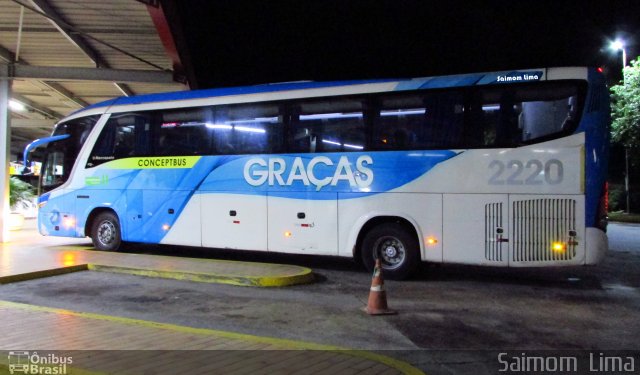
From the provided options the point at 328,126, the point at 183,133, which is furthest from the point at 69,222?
the point at 328,126

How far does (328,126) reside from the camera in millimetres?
→ 9617

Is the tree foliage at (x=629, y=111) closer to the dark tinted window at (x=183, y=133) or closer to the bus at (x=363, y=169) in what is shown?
the bus at (x=363, y=169)

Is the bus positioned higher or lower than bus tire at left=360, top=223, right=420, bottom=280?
higher

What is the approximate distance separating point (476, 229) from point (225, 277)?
4.54m

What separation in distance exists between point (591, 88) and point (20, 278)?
33.9 ft

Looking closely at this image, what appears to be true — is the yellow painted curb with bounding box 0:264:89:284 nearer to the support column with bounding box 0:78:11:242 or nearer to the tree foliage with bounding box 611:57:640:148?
the support column with bounding box 0:78:11:242

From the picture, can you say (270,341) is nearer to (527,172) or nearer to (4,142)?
(527,172)

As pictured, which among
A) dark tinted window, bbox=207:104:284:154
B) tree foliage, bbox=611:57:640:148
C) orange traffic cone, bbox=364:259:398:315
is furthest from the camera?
tree foliage, bbox=611:57:640:148

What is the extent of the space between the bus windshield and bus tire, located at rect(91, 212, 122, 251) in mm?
1429

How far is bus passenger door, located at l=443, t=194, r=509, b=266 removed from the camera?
27.8 ft

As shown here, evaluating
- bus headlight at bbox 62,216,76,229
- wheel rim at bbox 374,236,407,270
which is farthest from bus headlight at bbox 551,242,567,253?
bus headlight at bbox 62,216,76,229

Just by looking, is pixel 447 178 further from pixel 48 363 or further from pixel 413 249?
pixel 48 363

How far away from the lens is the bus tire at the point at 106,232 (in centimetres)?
1202

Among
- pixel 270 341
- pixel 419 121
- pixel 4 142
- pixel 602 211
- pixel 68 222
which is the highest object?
pixel 4 142
